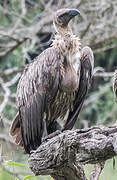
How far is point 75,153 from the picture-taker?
13.7ft

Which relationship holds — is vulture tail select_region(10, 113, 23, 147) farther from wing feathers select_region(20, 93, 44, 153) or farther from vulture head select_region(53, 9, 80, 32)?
vulture head select_region(53, 9, 80, 32)

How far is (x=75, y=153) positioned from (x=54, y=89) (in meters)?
1.54

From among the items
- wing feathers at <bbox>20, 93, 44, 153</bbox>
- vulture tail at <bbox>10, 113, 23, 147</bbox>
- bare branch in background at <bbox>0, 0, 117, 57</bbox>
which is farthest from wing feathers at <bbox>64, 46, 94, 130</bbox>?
bare branch in background at <bbox>0, 0, 117, 57</bbox>

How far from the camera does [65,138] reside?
430 cm

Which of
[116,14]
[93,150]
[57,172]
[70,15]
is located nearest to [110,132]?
[93,150]

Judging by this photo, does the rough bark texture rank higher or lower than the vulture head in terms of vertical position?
lower

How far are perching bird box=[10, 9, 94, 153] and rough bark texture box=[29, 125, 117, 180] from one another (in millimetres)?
675

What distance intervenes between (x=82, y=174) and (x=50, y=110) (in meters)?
1.45

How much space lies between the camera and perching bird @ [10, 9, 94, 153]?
556cm

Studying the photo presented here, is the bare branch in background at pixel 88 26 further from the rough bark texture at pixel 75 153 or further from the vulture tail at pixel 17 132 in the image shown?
the rough bark texture at pixel 75 153

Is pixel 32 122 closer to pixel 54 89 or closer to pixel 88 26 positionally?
pixel 54 89

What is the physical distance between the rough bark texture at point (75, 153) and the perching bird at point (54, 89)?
68 centimetres

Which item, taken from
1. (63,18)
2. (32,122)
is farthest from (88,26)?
(32,122)

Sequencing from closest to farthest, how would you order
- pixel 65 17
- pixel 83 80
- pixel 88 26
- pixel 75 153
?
pixel 75 153 < pixel 83 80 < pixel 65 17 < pixel 88 26
